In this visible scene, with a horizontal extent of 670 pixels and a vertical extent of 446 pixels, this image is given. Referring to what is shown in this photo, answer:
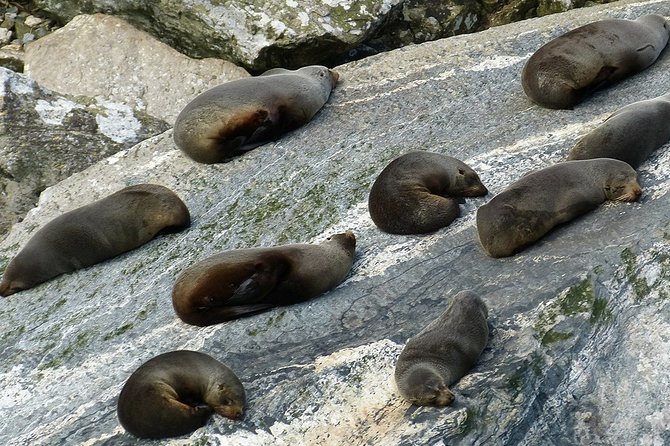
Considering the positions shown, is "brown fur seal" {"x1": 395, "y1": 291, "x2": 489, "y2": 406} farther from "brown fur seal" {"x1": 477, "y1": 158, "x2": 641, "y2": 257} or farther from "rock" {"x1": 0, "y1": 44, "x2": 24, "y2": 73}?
"rock" {"x1": 0, "y1": 44, "x2": 24, "y2": 73}

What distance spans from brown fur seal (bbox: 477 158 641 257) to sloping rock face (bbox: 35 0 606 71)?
154 inches

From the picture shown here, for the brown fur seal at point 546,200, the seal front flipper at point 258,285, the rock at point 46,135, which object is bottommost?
the rock at point 46,135

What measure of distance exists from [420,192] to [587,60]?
1.91 meters

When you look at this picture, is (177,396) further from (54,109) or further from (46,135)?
(54,109)

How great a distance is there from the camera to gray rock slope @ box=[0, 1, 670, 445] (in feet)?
13.8

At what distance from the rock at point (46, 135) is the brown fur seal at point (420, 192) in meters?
3.26

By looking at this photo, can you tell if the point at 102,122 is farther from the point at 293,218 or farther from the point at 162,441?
the point at 162,441

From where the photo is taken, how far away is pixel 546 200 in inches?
205

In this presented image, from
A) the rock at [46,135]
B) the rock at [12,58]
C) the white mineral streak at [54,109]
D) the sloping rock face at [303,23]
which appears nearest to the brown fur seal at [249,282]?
the rock at [46,135]

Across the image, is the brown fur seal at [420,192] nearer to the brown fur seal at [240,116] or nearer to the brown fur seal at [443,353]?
the brown fur seal at [443,353]

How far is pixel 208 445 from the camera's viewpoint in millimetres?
4371

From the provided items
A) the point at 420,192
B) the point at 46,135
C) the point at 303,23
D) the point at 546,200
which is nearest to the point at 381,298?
the point at 420,192

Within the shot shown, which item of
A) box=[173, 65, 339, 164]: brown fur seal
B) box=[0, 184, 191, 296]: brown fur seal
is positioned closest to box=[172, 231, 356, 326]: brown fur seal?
box=[0, 184, 191, 296]: brown fur seal

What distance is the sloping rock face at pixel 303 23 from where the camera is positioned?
29.0 ft
